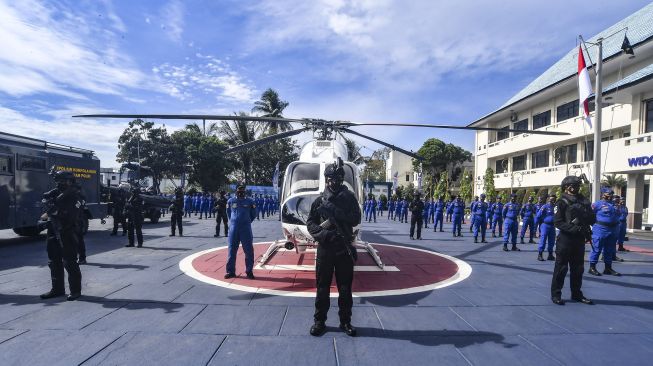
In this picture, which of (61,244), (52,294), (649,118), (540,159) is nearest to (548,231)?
(61,244)

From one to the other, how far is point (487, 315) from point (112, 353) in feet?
14.0

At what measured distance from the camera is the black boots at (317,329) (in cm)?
397

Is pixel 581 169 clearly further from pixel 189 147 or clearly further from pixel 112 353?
pixel 189 147

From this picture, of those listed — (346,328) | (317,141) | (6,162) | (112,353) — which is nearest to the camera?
(112,353)

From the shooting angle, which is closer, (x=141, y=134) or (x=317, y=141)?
(x=317, y=141)

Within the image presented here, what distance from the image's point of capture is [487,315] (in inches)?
187

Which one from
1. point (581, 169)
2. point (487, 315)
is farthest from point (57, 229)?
point (581, 169)

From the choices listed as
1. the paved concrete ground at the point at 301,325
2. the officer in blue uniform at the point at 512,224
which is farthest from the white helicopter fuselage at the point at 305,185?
the officer in blue uniform at the point at 512,224

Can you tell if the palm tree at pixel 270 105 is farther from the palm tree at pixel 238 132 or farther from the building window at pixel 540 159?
the building window at pixel 540 159

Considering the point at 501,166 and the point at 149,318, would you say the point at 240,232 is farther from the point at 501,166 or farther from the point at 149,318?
the point at 501,166

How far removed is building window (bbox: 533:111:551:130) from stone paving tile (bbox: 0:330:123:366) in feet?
99.7

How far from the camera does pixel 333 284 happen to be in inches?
255

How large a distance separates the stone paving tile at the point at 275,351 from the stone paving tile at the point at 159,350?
141 mm

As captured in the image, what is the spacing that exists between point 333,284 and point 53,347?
4011 millimetres
